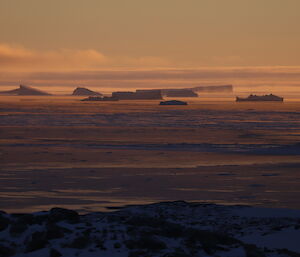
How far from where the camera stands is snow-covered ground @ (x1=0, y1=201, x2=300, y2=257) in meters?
6.07

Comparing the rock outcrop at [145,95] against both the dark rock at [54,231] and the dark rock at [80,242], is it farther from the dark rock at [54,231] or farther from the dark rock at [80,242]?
the dark rock at [80,242]

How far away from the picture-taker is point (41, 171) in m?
12.7

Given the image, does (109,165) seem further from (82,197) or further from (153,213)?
(153,213)

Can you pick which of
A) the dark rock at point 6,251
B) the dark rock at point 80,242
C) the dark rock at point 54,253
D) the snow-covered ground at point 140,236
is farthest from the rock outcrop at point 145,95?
the dark rock at point 54,253

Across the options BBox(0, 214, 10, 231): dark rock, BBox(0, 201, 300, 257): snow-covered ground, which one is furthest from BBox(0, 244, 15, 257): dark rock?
BBox(0, 214, 10, 231): dark rock

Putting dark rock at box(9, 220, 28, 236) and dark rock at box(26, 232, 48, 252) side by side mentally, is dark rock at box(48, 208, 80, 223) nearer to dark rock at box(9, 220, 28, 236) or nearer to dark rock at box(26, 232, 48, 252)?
dark rock at box(9, 220, 28, 236)

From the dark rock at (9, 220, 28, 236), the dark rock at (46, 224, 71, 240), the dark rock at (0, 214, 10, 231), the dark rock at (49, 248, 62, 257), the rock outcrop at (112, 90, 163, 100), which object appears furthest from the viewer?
the rock outcrop at (112, 90, 163, 100)

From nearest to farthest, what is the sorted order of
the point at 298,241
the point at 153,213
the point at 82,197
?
the point at 298,241 → the point at 153,213 → the point at 82,197

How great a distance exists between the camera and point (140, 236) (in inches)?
251

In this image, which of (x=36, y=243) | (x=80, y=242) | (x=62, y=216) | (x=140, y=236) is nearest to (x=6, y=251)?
(x=36, y=243)

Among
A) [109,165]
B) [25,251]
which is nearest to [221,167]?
[109,165]

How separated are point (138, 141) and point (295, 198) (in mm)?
11421

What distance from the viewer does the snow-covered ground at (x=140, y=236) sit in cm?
607

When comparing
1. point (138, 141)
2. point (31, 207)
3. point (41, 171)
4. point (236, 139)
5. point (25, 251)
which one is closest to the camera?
point (25, 251)
